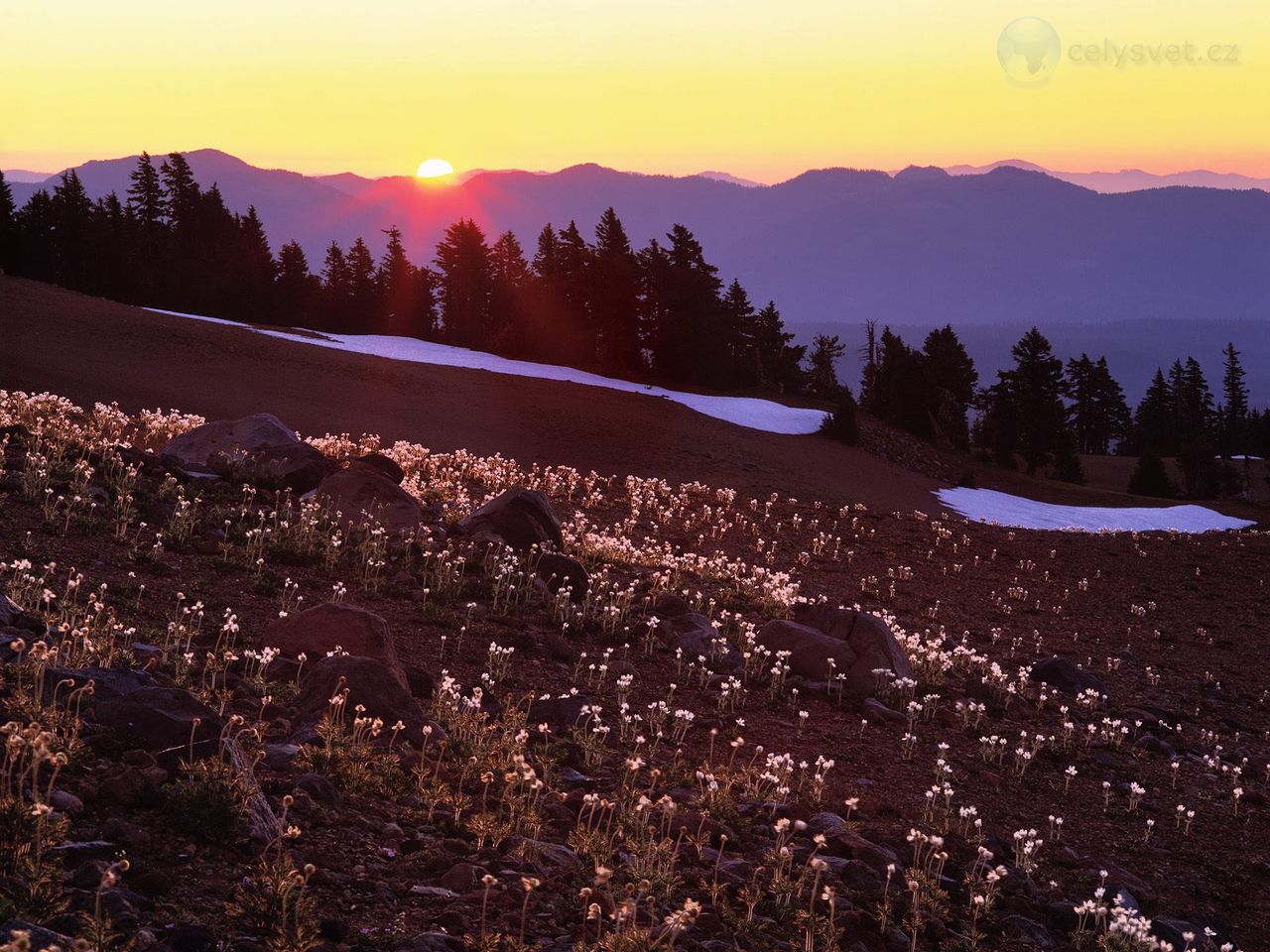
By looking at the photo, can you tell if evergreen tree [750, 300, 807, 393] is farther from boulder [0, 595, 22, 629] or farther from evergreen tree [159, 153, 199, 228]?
boulder [0, 595, 22, 629]

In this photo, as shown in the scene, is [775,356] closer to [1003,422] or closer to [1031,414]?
[1003,422]

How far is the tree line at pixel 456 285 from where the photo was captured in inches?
2689

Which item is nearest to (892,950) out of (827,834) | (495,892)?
(827,834)

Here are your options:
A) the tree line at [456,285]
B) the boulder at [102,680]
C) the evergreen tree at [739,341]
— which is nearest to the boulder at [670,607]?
the boulder at [102,680]

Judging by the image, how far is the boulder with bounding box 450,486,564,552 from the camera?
1717 cm

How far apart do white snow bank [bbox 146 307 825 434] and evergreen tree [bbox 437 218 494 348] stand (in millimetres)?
11254

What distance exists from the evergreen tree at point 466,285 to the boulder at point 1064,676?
208 ft

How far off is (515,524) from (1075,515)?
38.4 meters

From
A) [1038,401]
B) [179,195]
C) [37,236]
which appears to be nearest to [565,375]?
[1038,401]

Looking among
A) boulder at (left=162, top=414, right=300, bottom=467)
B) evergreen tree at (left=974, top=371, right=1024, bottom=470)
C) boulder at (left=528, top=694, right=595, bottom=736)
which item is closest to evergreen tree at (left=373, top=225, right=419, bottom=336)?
evergreen tree at (left=974, top=371, right=1024, bottom=470)

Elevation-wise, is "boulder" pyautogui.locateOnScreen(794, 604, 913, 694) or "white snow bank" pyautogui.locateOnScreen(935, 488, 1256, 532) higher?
"boulder" pyautogui.locateOnScreen(794, 604, 913, 694)

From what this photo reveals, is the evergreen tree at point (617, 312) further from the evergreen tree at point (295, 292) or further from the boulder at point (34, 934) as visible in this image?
the boulder at point (34, 934)

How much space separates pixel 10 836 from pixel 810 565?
20478 millimetres

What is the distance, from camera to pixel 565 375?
61.9 m
